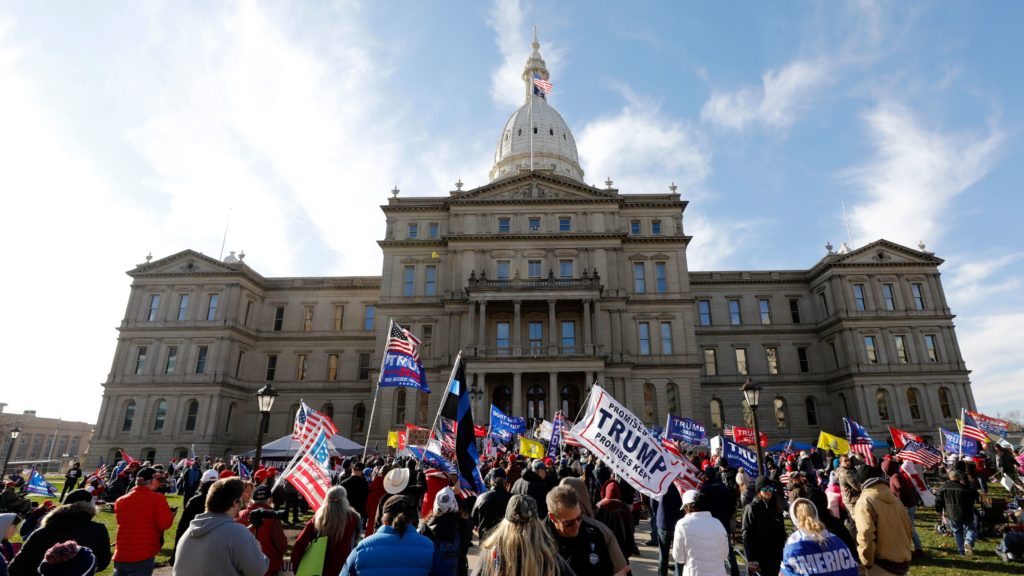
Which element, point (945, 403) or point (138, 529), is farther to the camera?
point (945, 403)

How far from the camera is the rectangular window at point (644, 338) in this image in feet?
145

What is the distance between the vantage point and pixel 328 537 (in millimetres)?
5492

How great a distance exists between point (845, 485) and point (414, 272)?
4104cm

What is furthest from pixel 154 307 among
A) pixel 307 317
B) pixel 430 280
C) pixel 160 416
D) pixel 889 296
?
pixel 889 296

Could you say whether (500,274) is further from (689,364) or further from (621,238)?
(689,364)

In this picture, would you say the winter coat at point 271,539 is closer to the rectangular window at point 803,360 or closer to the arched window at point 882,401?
the arched window at point 882,401

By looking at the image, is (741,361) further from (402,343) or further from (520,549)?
(520,549)

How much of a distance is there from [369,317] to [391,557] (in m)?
49.7

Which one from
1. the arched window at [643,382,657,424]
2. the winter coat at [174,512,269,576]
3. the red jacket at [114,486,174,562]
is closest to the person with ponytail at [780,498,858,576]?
the winter coat at [174,512,269,576]

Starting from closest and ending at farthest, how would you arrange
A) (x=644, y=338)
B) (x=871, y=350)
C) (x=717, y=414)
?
1. (x=644, y=338)
2. (x=871, y=350)
3. (x=717, y=414)

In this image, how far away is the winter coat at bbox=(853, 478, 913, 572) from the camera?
22.1ft

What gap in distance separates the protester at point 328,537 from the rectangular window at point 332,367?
4755 centimetres

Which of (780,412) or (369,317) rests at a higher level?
(369,317)

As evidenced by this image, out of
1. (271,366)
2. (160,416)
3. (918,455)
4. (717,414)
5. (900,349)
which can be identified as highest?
(900,349)
